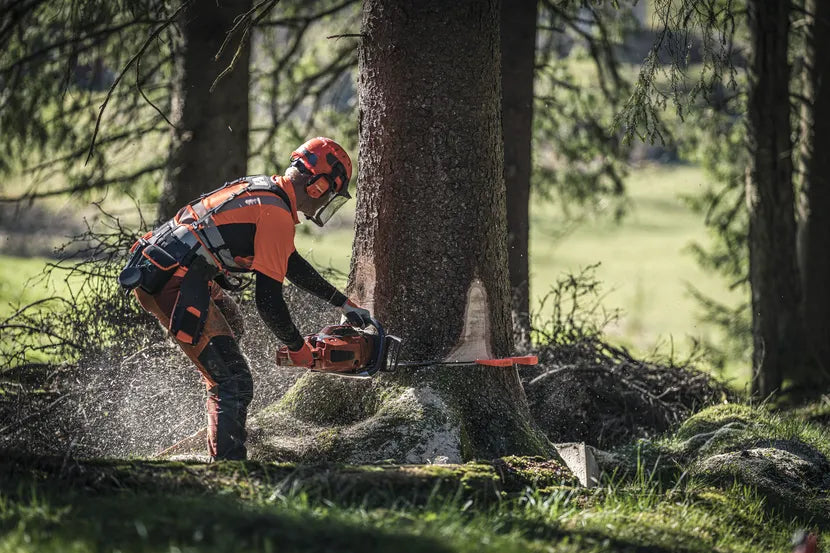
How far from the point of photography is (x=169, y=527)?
3.54 meters

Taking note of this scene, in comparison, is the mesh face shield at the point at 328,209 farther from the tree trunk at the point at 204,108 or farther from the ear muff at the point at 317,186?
the tree trunk at the point at 204,108

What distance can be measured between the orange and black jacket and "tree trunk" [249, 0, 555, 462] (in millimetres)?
642

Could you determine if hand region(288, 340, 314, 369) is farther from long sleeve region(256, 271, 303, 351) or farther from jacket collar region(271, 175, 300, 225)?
jacket collar region(271, 175, 300, 225)

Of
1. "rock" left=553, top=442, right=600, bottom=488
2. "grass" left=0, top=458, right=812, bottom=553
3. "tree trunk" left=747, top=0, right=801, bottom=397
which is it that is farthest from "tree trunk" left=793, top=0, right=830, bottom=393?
"grass" left=0, top=458, right=812, bottom=553

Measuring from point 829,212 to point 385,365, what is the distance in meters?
7.83

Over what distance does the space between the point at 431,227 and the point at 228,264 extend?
1.24m

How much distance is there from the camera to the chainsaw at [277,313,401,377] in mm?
5387

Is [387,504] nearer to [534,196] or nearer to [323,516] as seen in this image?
[323,516]

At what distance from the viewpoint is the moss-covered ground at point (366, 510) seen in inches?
138

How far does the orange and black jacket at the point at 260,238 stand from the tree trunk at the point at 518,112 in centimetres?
400

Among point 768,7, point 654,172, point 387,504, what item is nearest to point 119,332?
point 387,504

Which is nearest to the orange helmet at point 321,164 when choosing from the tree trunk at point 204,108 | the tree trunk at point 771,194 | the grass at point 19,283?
the tree trunk at point 204,108

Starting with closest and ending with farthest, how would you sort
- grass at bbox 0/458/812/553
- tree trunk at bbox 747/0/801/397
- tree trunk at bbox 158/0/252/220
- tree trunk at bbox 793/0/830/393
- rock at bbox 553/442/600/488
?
grass at bbox 0/458/812/553 < rock at bbox 553/442/600/488 < tree trunk at bbox 158/0/252/220 < tree trunk at bbox 747/0/801/397 < tree trunk at bbox 793/0/830/393

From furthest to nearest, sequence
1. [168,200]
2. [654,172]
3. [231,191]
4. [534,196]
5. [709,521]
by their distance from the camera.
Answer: [654,172] → [534,196] → [168,200] → [231,191] → [709,521]
